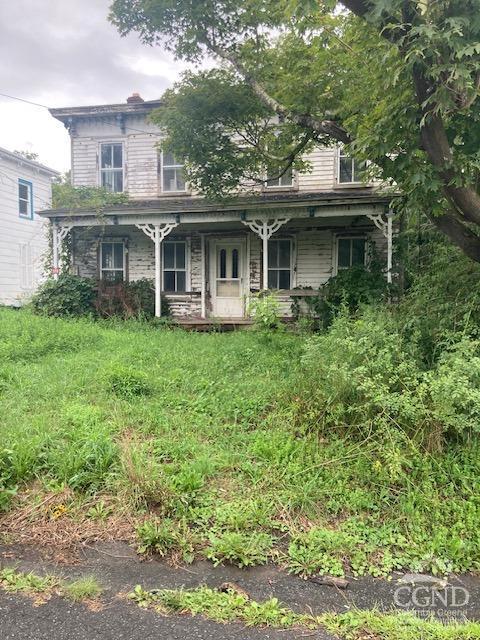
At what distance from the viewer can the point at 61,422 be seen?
172 inches

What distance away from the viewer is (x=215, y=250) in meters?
13.8

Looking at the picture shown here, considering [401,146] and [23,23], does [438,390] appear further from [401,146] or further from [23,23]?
[23,23]

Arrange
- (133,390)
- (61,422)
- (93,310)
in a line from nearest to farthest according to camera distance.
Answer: (61,422) → (133,390) → (93,310)

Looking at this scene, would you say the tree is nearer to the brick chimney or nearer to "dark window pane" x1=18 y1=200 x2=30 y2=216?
the brick chimney

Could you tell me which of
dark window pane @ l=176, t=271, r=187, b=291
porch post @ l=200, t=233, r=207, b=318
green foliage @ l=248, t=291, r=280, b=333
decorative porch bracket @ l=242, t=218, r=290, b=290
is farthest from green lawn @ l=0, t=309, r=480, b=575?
dark window pane @ l=176, t=271, r=187, b=291

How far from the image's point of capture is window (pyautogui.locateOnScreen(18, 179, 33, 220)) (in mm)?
16969

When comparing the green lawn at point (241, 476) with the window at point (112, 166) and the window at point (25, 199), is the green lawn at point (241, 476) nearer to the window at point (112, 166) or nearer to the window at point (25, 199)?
the window at point (112, 166)

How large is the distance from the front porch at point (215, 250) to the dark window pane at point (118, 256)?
3 centimetres

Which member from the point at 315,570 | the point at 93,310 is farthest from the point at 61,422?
the point at 93,310

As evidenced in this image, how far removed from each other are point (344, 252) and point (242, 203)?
11.1 ft

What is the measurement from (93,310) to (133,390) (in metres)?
7.84

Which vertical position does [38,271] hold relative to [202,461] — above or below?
above

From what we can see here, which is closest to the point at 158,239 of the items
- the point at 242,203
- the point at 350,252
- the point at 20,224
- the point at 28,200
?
the point at 242,203

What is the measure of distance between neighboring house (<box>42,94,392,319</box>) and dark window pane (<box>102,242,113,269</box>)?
0.11ft
